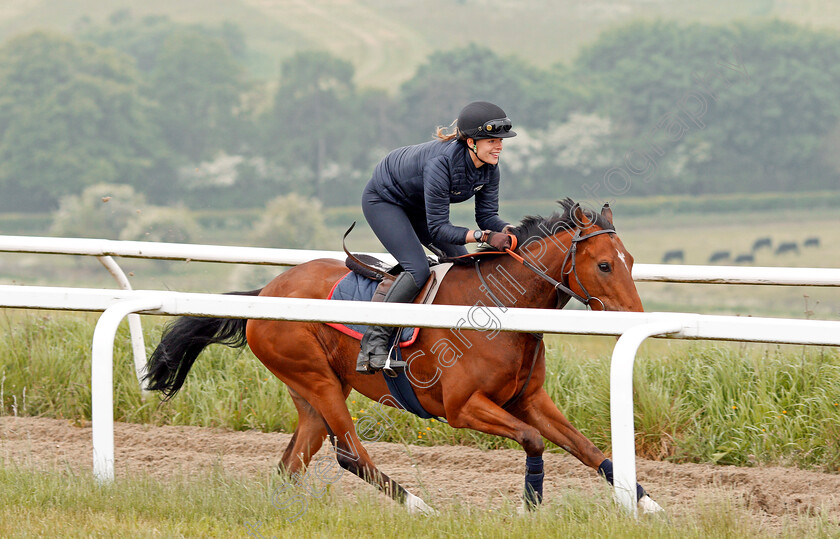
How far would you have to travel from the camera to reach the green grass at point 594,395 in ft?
15.3

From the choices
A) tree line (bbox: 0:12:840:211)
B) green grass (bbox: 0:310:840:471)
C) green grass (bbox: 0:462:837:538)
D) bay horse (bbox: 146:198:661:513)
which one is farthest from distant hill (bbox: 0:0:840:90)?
green grass (bbox: 0:462:837:538)

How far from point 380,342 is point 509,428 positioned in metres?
0.68

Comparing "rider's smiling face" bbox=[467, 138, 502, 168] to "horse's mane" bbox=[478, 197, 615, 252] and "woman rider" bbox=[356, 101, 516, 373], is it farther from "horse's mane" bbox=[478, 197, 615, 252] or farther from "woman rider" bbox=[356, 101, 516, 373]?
"horse's mane" bbox=[478, 197, 615, 252]

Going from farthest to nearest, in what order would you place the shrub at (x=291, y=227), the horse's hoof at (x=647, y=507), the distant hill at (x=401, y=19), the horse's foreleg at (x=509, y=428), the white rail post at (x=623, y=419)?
the distant hill at (x=401, y=19) < the shrub at (x=291, y=227) < the horse's foreleg at (x=509, y=428) < the horse's hoof at (x=647, y=507) < the white rail post at (x=623, y=419)

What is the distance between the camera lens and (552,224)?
406 centimetres

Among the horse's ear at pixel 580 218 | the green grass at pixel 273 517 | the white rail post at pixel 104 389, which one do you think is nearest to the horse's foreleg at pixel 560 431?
the green grass at pixel 273 517

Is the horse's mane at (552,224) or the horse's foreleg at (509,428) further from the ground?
the horse's mane at (552,224)

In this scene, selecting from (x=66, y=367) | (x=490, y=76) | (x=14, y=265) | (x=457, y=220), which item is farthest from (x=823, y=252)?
(x=66, y=367)

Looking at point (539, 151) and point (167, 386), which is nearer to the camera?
point (167, 386)

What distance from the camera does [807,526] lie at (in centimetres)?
306

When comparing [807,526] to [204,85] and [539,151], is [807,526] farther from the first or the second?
[204,85]

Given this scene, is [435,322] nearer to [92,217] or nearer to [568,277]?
[568,277]

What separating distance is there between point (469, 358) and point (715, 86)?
203 feet

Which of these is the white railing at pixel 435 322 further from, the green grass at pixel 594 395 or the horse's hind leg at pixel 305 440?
the green grass at pixel 594 395
